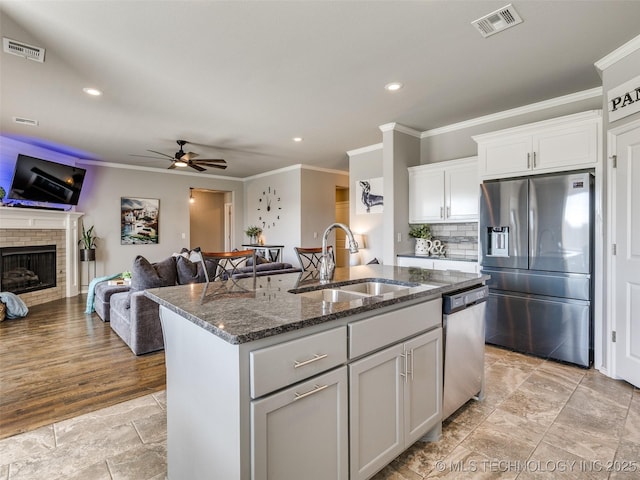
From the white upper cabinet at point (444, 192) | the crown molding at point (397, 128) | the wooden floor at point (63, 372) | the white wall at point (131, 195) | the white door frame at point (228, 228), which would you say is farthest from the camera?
the white door frame at point (228, 228)

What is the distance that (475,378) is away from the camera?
90.9 inches

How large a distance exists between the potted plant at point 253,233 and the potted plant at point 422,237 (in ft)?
14.9

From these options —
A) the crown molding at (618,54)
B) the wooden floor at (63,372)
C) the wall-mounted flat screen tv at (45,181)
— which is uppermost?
the crown molding at (618,54)

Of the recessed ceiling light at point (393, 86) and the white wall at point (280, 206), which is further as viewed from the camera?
the white wall at point (280, 206)

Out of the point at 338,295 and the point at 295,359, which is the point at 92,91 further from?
the point at 295,359

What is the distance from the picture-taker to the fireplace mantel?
525 cm

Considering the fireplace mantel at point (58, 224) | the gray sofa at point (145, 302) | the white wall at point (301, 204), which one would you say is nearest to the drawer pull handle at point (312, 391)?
the gray sofa at point (145, 302)

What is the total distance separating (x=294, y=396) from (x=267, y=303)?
0.45 meters

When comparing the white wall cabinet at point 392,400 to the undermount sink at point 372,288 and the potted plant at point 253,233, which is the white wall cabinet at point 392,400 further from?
the potted plant at point 253,233

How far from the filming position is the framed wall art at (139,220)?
7133 mm

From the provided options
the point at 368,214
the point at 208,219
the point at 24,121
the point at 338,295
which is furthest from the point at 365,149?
the point at 208,219

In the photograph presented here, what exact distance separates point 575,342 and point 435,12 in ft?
9.88

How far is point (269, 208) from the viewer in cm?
796

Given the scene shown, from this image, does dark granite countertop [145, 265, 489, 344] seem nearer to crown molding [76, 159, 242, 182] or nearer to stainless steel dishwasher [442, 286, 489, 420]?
stainless steel dishwasher [442, 286, 489, 420]
